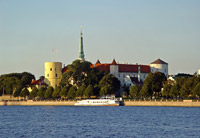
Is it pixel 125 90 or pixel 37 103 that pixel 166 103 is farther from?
pixel 37 103

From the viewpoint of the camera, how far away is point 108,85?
141000 millimetres

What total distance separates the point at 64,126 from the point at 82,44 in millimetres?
124339

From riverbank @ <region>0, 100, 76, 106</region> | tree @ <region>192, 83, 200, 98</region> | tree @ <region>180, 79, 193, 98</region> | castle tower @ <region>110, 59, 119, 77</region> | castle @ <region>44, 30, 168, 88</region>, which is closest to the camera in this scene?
tree @ <region>192, 83, 200, 98</region>

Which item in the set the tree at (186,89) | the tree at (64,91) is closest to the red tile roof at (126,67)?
the tree at (64,91)

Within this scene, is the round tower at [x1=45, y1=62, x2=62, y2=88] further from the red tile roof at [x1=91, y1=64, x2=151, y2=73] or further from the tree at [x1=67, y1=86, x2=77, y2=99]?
the tree at [x1=67, y1=86, x2=77, y2=99]

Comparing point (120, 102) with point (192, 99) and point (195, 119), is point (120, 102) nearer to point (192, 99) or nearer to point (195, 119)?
point (192, 99)

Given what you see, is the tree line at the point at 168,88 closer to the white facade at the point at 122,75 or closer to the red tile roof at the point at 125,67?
the white facade at the point at 122,75

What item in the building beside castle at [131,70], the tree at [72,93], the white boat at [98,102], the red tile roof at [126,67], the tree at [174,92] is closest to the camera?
the tree at [174,92]

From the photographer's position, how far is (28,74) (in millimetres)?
195875

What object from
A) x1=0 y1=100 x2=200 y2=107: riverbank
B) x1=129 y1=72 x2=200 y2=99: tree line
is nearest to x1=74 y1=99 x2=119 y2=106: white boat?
x1=0 y1=100 x2=200 y2=107: riverbank

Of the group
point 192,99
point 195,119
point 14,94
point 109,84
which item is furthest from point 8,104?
point 195,119

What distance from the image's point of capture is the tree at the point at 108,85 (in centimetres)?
13875

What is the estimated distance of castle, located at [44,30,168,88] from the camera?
6870 inches

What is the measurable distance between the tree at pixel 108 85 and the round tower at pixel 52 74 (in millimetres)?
33081
